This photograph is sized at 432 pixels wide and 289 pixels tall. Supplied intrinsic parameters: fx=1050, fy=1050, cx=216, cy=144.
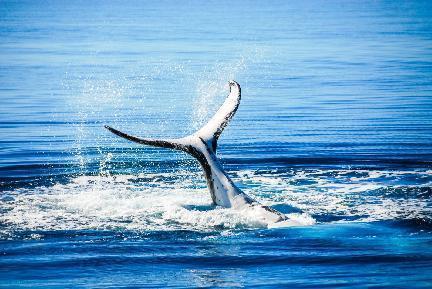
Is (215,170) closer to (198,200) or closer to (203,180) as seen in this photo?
(198,200)

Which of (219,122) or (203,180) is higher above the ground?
(219,122)

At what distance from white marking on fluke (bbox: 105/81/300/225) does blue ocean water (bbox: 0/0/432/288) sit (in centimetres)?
19

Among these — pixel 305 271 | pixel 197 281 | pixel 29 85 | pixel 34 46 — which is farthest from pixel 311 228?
pixel 34 46

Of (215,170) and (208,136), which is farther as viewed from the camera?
(208,136)

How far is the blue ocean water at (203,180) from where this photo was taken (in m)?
11.2

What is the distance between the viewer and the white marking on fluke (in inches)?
493

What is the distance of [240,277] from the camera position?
10805 millimetres

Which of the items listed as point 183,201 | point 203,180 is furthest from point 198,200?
point 203,180

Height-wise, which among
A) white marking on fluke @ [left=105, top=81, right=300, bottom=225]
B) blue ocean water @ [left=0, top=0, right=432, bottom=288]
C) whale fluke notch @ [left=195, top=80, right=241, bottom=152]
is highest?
whale fluke notch @ [left=195, top=80, right=241, bottom=152]

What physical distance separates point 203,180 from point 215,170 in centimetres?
312

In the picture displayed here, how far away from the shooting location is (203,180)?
1596cm

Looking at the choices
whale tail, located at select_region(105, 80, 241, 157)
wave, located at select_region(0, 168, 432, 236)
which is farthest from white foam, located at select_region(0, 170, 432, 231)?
whale tail, located at select_region(105, 80, 241, 157)

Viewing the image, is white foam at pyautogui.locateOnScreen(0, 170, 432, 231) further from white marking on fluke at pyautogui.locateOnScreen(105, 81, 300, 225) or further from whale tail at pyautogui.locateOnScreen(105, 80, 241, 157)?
whale tail at pyautogui.locateOnScreen(105, 80, 241, 157)

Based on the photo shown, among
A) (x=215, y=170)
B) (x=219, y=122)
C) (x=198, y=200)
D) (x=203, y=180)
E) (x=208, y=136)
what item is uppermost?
(x=219, y=122)
